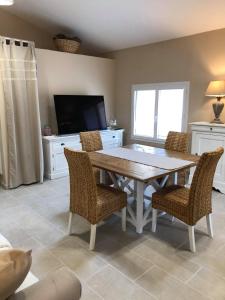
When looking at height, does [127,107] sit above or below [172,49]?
below

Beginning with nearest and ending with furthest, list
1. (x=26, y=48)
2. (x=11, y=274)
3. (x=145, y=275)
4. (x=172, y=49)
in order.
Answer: (x=11, y=274) → (x=145, y=275) → (x=26, y=48) → (x=172, y=49)

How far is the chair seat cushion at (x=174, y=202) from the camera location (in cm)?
237

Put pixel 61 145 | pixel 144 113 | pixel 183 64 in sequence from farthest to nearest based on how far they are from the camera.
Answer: pixel 144 113, pixel 61 145, pixel 183 64

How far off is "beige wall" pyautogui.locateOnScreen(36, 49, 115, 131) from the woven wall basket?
10 cm

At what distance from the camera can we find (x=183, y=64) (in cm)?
436

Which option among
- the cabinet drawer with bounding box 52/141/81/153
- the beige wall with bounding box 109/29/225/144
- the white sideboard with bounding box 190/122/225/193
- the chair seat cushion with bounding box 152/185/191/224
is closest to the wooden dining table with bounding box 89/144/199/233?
the chair seat cushion with bounding box 152/185/191/224

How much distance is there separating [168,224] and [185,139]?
1.20 m

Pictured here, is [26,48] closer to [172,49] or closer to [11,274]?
[172,49]

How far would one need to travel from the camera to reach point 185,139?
3436 millimetres

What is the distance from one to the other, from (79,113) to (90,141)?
4.58 feet

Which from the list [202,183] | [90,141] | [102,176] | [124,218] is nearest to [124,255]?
[124,218]

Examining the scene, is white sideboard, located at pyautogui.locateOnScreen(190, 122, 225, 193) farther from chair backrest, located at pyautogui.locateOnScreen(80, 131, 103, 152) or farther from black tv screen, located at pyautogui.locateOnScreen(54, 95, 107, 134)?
black tv screen, located at pyautogui.locateOnScreen(54, 95, 107, 134)

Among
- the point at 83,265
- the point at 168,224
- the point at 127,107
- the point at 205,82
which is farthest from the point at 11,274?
the point at 127,107

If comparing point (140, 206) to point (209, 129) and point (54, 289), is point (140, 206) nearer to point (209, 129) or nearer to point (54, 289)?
point (54, 289)
